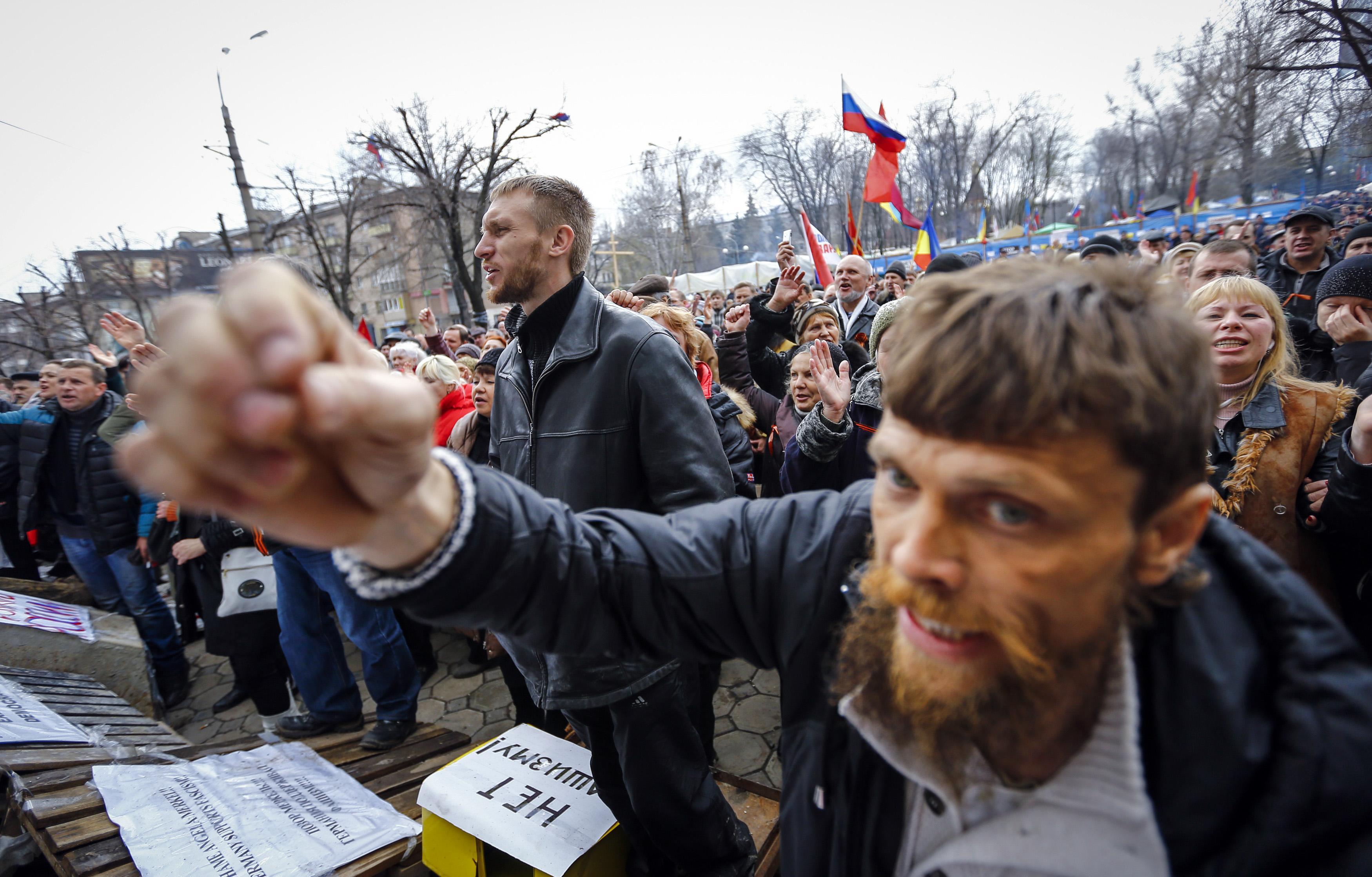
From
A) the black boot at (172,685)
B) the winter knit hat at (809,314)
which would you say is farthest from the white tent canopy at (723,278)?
the black boot at (172,685)

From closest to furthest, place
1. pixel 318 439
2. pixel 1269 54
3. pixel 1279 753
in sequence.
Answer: pixel 318 439, pixel 1279 753, pixel 1269 54

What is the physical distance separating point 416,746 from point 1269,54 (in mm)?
15132

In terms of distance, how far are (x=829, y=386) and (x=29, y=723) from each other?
393cm

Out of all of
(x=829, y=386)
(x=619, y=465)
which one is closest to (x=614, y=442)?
(x=619, y=465)

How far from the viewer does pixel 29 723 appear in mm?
2857

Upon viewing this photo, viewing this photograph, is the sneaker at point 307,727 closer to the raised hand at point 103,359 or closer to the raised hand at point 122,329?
the raised hand at point 122,329

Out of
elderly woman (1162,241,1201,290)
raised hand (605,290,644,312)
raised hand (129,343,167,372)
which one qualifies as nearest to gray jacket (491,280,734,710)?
raised hand (129,343,167,372)

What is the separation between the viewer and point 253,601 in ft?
12.1

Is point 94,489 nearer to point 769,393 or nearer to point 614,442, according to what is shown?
point 614,442

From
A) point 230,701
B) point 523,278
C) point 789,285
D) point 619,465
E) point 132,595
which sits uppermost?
point 523,278

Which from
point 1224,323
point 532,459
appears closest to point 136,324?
point 532,459

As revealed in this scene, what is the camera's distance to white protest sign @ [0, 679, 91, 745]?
8.97 ft

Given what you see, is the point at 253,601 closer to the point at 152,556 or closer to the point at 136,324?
the point at 152,556

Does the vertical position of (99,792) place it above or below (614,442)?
below
